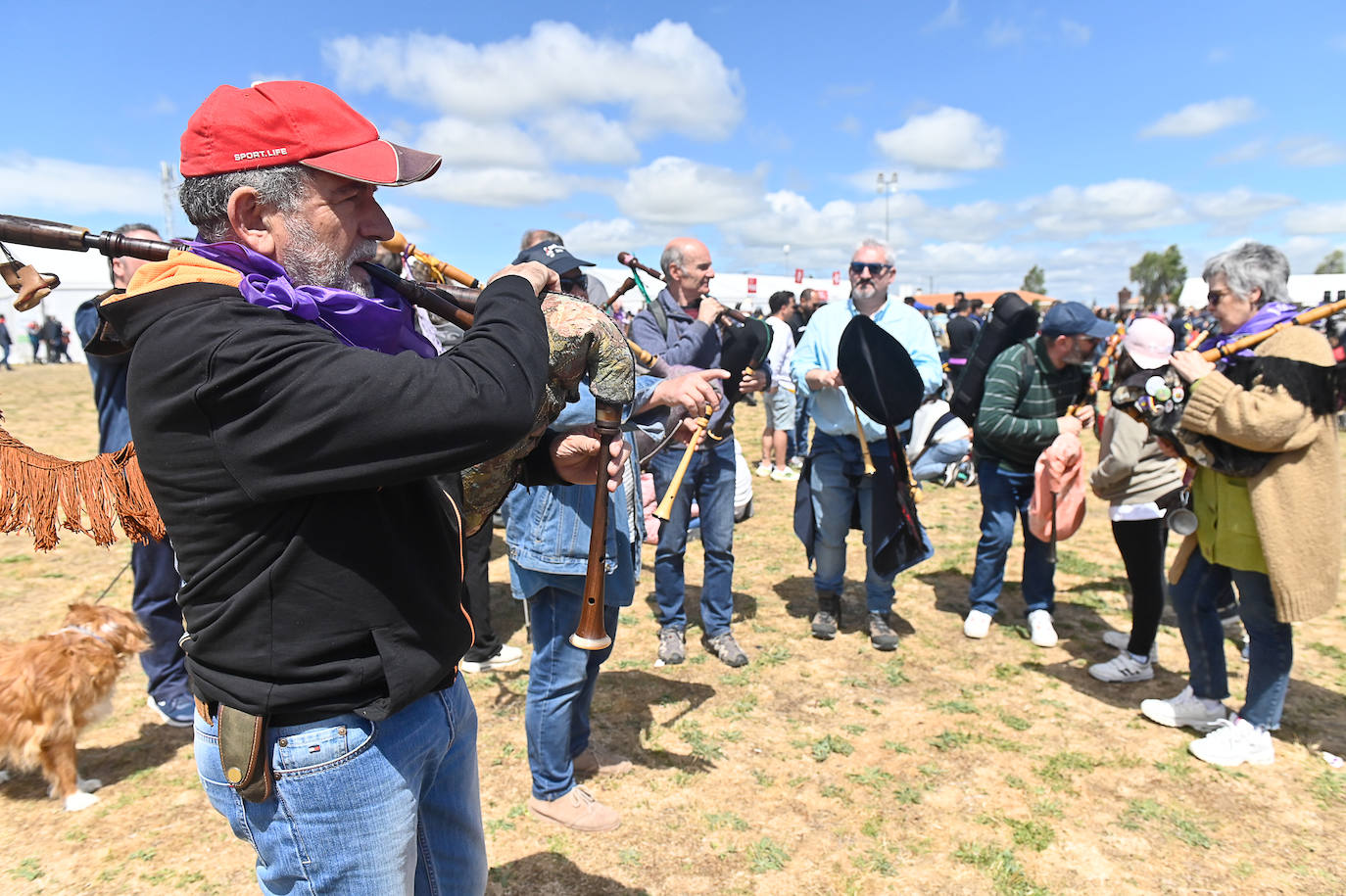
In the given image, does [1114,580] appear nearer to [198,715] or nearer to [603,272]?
[198,715]

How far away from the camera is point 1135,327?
11.8 ft

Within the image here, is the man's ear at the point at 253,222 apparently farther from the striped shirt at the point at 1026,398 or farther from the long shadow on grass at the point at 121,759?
the striped shirt at the point at 1026,398

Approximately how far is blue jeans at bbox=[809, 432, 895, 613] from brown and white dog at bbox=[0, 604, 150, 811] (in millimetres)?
3826

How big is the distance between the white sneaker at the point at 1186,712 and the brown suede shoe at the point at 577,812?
2894 mm

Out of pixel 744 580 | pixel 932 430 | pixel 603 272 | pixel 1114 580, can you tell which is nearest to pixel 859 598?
pixel 744 580

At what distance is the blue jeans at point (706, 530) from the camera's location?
4789mm

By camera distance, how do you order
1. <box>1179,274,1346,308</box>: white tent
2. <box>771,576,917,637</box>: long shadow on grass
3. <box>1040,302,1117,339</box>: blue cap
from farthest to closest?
1. <box>1179,274,1346,308</box>: white tent
2. <box>771,576,917,637</box>: long shadow on grass
3. <box>1040,302,1117,339</box>: blue cap

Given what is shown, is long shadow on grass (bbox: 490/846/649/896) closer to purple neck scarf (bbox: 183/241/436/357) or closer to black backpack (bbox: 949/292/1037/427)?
purple neck scarf (bbox: 183/241/436/357)

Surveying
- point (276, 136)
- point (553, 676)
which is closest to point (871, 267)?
point (553, 676)

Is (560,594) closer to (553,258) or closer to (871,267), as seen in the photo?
(553,258)

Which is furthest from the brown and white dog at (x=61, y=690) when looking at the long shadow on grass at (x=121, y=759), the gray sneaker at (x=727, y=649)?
the gray sneaker at (x=727, y=649)

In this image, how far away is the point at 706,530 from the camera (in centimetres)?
486

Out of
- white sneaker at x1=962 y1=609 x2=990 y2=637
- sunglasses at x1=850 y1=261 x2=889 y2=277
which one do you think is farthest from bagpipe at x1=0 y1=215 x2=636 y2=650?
white sneaker at x1=962 y1=609 x2=990 y2=637

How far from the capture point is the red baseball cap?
4.11 feet
